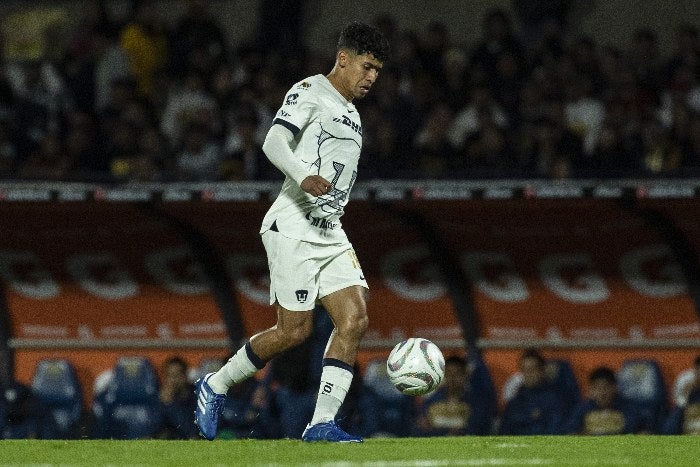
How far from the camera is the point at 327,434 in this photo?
7.32 m

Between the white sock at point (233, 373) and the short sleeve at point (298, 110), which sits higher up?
the short sleeve at point (298, 110)

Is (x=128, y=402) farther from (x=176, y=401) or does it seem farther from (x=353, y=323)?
(x=353, y=323)

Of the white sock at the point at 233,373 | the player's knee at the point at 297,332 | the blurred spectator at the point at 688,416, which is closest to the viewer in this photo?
the player's knee at the point at 297,332

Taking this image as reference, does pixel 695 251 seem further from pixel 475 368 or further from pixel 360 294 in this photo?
pixel 360 294

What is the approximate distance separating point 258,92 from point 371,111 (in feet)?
3.65

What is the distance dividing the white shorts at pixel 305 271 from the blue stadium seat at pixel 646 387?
4623 mm

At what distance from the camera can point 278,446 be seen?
732 centimetres

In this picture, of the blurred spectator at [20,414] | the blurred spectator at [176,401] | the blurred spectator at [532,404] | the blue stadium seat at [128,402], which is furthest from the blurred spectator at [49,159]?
the blurred spectator at [532,404]

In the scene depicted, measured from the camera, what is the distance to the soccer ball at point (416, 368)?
7738 mm

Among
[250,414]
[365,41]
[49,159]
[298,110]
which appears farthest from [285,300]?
[49,159]

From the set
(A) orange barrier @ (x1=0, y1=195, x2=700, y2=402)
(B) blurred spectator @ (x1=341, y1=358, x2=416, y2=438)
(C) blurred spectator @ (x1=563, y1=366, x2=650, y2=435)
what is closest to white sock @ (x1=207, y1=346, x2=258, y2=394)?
(A) orange barrier @ (x1=0, y1=195, x2=700, y2=402)

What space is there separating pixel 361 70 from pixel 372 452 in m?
1.92

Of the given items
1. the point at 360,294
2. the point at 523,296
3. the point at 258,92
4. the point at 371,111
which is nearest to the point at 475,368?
the point at 523,296

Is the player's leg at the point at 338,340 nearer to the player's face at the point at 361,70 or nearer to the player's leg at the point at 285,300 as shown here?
the player's leg at the point at 285,300
